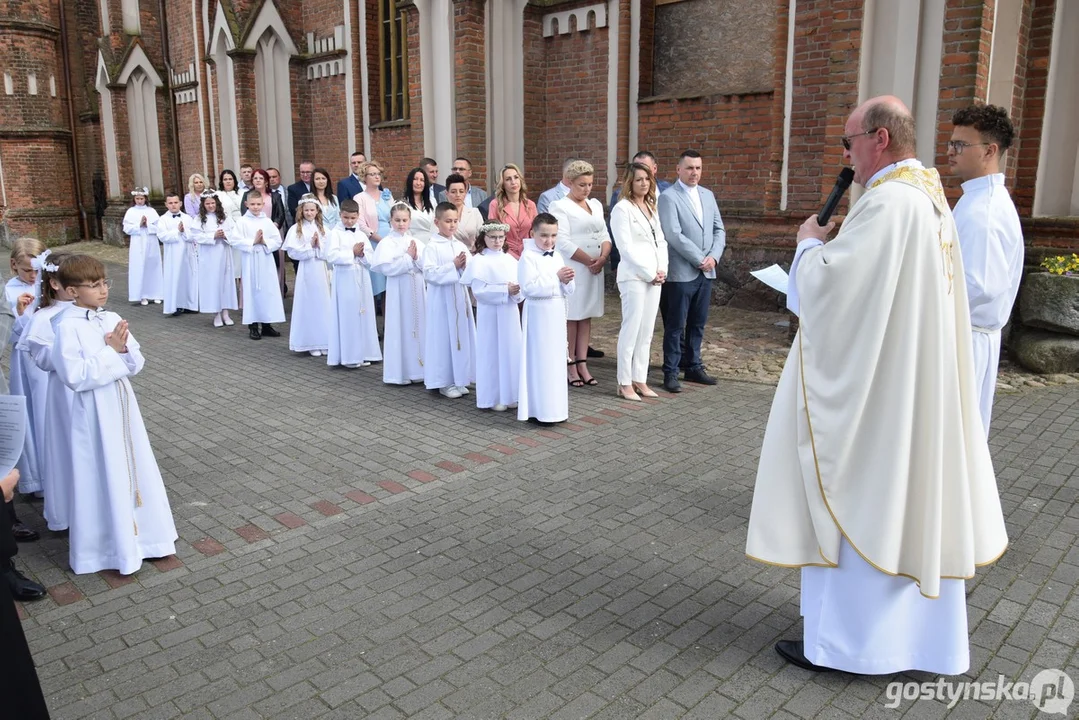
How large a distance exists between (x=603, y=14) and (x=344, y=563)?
10336 millimetres

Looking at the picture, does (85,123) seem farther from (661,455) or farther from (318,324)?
(661,455)

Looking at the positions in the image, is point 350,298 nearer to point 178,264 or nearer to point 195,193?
point 178,264

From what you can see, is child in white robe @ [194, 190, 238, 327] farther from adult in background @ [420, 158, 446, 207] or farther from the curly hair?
the curly hair

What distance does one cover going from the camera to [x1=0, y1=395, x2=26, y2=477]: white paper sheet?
2.38 m

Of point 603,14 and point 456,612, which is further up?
point 603,14

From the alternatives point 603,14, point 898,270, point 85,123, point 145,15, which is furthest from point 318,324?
point 85,123

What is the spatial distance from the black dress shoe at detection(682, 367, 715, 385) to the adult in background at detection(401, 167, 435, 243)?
301cm

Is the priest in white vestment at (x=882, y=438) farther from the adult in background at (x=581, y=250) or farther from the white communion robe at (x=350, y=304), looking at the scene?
the white communion robe at (x=350, y=304)

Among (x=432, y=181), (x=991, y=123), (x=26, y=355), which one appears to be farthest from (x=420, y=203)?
(x=991, y=123)

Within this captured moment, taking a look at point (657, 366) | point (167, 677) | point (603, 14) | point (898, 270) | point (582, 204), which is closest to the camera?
point (898, 270)

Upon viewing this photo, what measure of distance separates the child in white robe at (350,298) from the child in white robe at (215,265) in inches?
129

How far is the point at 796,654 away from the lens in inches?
132

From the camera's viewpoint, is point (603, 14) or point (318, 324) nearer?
point (318, 324)

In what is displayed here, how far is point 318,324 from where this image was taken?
9695 mm
